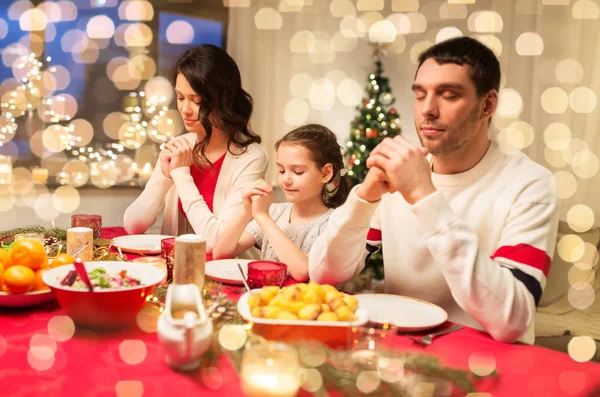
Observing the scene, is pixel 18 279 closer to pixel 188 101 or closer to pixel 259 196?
pixel 259 196

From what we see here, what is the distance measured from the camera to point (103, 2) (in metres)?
3.70

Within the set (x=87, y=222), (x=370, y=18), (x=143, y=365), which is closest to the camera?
(x=143, y=365)

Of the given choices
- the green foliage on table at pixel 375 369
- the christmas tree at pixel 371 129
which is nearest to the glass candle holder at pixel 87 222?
the green foliage on table at pixel 375 369

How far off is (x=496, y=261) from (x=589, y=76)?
300 cm

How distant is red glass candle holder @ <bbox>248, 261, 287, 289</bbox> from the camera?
4.42 ft

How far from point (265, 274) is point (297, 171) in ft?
2.27

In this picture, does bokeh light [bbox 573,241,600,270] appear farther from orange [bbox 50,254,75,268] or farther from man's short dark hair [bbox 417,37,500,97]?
orange [bbox 50,254,75,268]

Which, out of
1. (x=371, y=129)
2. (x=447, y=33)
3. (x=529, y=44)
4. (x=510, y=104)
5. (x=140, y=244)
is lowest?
(x=140, y=244)

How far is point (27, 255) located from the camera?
122 centimetres

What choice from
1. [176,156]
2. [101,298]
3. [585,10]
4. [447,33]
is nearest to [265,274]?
[101,298]

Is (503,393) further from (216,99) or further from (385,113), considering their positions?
(385,113)

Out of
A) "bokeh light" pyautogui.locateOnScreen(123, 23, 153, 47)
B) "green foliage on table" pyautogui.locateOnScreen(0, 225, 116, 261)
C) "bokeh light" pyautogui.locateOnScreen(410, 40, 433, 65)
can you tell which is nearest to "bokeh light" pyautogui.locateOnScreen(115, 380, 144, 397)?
"green foliage on table" pyautogui.locateOnScreen(0, 225, 116, 261)

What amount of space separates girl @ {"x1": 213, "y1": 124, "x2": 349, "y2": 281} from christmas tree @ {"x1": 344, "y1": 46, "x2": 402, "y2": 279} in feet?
6.92

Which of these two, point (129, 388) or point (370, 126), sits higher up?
point (370, 126)
